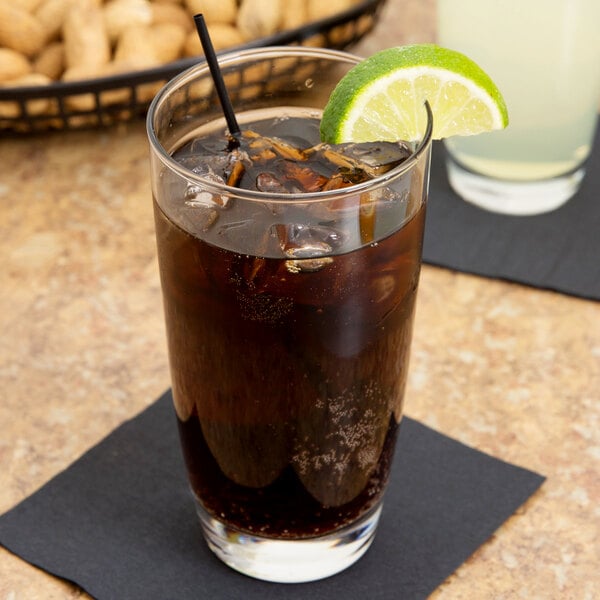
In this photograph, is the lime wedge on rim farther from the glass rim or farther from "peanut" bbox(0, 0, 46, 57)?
"peanut" bbox(0, 0, 46, 57)

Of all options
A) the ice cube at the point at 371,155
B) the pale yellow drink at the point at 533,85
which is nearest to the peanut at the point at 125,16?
the pale yellow drink at the point at 533,85

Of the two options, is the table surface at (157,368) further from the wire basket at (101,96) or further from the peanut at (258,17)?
the peanut at (258,17)

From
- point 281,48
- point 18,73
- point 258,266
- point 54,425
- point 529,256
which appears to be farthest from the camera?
point 18,73

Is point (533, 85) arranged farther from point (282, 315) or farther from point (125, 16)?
point (282, 315)

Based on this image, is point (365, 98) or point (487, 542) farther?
point (487, 542)

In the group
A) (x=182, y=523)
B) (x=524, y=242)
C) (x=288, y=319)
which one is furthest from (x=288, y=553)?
(x=524, y=242)

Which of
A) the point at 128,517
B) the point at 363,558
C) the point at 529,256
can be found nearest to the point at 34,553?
the point at 128,517

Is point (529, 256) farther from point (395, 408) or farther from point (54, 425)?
point (54, 425)
